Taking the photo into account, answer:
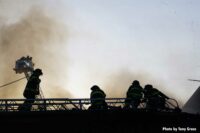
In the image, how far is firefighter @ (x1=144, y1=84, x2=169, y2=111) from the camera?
18.3 meters

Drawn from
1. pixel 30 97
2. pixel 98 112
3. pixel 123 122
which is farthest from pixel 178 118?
pixel 30 97

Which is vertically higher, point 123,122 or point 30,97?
point 30,97

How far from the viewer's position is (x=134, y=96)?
18.3m

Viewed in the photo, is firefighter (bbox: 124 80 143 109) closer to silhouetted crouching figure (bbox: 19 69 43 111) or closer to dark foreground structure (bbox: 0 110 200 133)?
dark foreground structure (bbox: 0 110 200 133)

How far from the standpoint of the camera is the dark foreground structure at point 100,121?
56.4 ft

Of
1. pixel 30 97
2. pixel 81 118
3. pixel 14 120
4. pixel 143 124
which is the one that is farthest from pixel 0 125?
pixel 143 124

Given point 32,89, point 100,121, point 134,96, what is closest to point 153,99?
point 134,96

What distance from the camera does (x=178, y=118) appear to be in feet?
60.0

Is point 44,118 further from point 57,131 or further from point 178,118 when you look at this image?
point 178,118

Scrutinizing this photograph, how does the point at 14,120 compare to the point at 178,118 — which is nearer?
the point at 14,120

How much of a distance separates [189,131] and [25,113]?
720 centimetres

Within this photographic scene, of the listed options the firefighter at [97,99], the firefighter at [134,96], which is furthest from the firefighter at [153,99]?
the firefighter at [97,99]

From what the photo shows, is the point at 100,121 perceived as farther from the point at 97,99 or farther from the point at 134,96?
the point at 134,96

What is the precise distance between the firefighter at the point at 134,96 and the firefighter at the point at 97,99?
1027 mm
